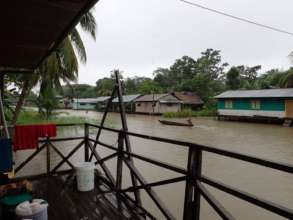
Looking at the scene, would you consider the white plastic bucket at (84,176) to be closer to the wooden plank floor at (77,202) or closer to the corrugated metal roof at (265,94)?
the wooden plank floor at (77,202)

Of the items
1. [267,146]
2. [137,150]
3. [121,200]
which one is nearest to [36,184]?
[121,200]

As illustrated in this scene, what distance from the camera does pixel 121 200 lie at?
9.58 ft

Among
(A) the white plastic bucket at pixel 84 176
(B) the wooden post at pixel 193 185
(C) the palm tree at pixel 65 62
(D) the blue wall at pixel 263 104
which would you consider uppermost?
(C) the palm tree at pixel 65 62

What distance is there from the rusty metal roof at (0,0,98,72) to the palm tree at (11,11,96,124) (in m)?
4.51

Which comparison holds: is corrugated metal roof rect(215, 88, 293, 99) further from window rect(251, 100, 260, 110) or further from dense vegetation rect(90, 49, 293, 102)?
dense vegetation rect(90, 49, 293, 102)

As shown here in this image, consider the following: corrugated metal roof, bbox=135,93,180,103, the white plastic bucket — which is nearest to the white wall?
corrugated metal roof, bbox=135,93,180,103

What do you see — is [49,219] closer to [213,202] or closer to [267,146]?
[213,202]

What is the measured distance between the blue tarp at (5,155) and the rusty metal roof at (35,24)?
118 centimetres

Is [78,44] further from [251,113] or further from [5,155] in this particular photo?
[251,113]

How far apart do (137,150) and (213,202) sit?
7099 millimetres

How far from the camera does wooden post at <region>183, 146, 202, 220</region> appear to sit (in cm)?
185

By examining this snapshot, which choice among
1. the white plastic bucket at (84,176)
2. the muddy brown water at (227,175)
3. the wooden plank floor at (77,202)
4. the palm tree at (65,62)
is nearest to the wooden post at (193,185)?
the wooden plank floor at (77,202)

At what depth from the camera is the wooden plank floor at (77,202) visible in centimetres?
252

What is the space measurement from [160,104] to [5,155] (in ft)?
79.4
